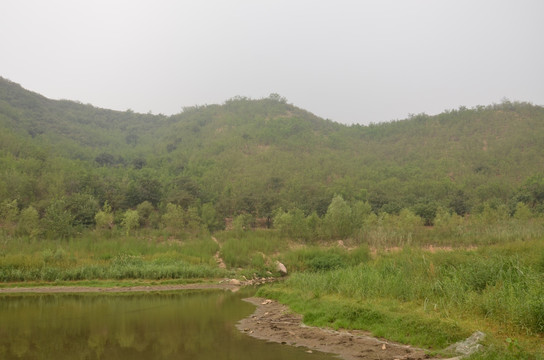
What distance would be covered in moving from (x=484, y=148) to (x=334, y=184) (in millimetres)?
39224

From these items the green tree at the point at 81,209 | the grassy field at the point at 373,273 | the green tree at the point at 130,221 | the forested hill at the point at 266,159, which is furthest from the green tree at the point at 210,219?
the green tree at the point at 81,209

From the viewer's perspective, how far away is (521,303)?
452 inches

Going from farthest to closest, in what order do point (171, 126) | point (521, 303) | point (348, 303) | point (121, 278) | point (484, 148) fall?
point (171, 126)
point (484, 148)
point (121, 278)
point (348, 303)
point (521, 303)

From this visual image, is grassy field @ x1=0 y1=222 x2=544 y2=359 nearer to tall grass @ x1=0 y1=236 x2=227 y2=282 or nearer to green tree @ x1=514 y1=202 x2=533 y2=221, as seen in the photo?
tall grass @ x1=0 y1=236 x2=227 y2=282

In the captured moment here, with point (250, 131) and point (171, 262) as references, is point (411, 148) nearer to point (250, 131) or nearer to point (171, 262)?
point (250, 131)

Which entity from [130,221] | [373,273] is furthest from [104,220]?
[373,273]

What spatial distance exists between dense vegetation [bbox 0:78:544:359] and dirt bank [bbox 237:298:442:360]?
728 millimetres

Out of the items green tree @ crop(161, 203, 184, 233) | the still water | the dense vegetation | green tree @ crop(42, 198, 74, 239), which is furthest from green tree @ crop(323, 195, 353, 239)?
green tree @ crop(42, 198, 74, 239)

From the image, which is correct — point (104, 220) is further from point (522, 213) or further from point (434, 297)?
point (522, 213)

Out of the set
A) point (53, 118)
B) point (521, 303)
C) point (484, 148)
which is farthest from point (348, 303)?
point (53, 118)

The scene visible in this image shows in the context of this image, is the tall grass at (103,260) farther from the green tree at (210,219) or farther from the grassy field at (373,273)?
the green tree at (210,219)

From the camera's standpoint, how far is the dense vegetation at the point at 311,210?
15.7 metres

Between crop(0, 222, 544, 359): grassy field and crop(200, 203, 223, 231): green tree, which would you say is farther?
crop(200, 203, 223, 231): green tree

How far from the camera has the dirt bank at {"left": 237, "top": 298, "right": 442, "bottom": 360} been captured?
11.1 metres
